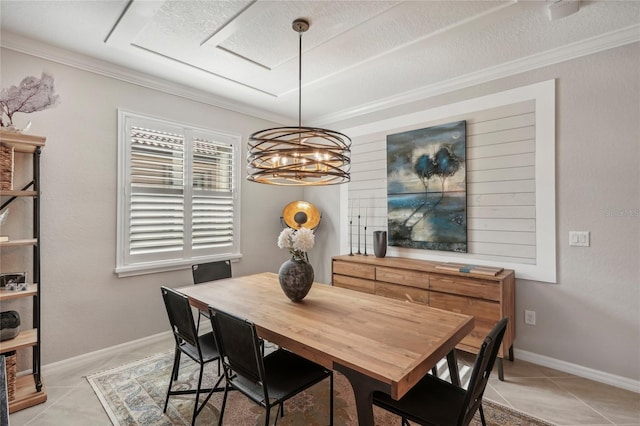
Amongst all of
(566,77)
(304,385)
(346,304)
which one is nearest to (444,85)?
Result: (566,77)

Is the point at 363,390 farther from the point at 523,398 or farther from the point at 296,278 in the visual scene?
the point at 523,398

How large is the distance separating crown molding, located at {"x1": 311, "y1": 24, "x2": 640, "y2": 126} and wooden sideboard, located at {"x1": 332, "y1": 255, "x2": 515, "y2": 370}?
1839 millimetres

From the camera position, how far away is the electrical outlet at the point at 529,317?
280 cm

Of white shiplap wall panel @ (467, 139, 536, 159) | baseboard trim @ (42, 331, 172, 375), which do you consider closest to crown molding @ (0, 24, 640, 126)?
white shiplap wall panel @ (467, 139, 536, 159)

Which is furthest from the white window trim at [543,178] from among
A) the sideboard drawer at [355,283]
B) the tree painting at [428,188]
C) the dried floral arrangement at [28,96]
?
the dried floral arrangement at [28,96]

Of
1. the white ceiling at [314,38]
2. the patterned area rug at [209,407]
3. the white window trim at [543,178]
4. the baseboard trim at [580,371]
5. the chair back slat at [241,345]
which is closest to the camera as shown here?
the chair back slat at [241,345]

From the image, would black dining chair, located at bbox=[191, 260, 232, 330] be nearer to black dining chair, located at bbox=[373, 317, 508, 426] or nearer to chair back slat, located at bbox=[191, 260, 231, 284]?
chair back slat, located at bbox=[191, 260, 231, 284]

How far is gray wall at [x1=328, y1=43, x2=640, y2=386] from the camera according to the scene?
7.80ft

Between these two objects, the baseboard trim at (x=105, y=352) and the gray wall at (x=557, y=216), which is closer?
the gray wall at (x=557, y=216)

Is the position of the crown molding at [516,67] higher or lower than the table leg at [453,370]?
higher

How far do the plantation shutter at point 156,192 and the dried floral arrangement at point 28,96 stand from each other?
0.84 m

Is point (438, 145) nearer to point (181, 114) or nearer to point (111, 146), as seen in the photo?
point (181, 114)

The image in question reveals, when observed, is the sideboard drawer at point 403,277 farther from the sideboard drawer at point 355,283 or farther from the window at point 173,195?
the window at point 173,195

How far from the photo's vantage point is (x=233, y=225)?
13.0 ft
